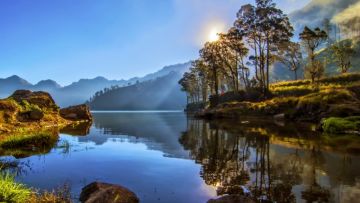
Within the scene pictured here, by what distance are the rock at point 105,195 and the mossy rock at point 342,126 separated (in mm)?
29590

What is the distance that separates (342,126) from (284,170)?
21345 millimetres

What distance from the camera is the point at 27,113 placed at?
5384 cm

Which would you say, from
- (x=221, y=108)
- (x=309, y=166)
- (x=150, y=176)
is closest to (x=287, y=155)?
(x=309, y=166)

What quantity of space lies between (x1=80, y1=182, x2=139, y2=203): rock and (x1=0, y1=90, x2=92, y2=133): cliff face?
104ft

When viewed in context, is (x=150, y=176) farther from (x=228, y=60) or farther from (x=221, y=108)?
(x=228, y=60)

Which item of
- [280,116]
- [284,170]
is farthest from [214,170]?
[280,116]

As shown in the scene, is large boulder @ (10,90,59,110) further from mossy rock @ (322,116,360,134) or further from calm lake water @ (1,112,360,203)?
mossy rock @ (322,116,360,134)

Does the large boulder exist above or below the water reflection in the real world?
above

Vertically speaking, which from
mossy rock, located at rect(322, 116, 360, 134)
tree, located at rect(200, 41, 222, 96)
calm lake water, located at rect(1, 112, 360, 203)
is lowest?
calm lake water, located at rect(1, 112, 360, 203)

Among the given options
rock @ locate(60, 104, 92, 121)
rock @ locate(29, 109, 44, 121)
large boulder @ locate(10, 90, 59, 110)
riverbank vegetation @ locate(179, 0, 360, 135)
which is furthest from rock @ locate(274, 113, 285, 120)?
rock @ locate(60, 104, 92, 121)

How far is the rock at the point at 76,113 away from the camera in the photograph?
78.4m

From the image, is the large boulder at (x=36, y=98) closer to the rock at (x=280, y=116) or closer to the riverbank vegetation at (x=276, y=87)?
the riverbank vegetation at (x=276, y=87)

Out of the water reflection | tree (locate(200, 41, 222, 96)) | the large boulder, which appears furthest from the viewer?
tree (locate(200, 41, 222, 96))

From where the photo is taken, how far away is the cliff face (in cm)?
4600
